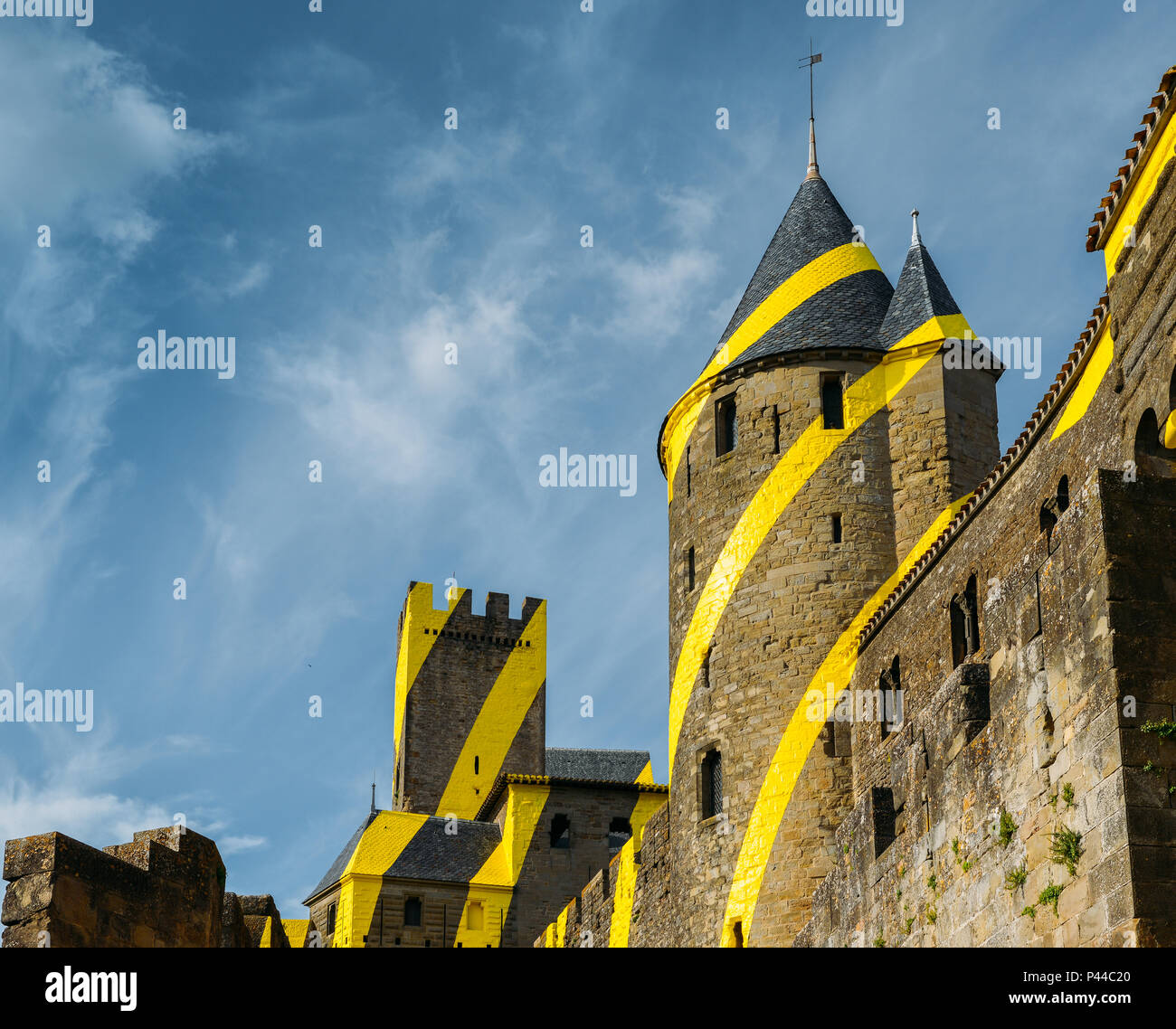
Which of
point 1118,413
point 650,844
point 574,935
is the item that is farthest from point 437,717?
point 1118,413

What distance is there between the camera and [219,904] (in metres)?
13.4

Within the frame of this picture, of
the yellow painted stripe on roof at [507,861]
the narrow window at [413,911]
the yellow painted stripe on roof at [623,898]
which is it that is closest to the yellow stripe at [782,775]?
the yellow painted stripe on roof at [623,898]

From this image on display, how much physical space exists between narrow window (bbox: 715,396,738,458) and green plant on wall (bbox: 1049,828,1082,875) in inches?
615

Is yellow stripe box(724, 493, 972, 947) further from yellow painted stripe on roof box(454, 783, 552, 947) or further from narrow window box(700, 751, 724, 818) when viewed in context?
yellow painted stripe on roof box(454, 783, 552, 947)

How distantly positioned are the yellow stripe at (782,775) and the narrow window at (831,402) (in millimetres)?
2462

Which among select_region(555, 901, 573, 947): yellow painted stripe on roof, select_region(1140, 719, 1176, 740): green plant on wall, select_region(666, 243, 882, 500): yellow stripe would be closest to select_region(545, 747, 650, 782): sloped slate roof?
select_region(555, 901, 573, 947): yellow painted stripe on roof

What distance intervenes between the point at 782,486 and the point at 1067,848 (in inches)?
579

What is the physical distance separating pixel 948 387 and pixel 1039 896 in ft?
49.1

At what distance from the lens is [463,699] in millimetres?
58875

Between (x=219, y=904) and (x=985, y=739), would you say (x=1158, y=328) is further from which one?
(x=219, y=904)

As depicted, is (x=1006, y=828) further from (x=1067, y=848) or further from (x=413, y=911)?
(x=413, y=911)

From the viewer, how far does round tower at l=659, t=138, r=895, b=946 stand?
75.6ft

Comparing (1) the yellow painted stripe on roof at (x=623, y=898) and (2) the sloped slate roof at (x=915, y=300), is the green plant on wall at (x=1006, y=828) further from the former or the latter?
(1) the yellow painted stripe on roof at (x=623, y=898)

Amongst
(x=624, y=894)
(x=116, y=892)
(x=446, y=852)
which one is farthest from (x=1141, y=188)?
(x=446, y=852)
